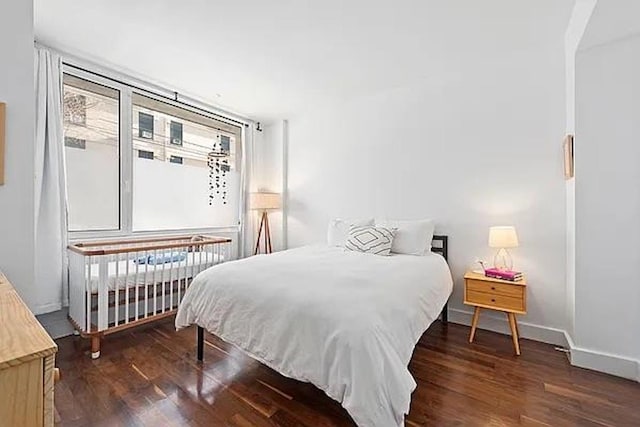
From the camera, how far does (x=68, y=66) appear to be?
8.96 feet

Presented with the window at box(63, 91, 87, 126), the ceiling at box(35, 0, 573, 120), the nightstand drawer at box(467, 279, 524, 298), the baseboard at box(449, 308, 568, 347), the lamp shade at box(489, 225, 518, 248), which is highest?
the ceiling at box(35, 0, 573, 120)

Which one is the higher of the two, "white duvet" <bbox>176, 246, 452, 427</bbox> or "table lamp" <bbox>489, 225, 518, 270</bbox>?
"table lamp" <bbox>489, 225, 518, 270</bbox>

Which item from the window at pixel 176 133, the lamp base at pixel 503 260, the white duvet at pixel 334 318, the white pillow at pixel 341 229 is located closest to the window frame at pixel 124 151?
the window at pixel 176 133

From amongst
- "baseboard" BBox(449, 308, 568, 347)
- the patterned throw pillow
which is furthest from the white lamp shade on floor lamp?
"baseboard" BBox(449, 308, 568, 347)

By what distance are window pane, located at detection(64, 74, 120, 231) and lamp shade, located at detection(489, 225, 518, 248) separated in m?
3.67

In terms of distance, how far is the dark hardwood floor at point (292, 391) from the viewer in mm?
1626

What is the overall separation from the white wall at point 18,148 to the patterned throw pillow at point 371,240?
234 cm

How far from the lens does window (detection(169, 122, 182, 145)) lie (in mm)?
3730

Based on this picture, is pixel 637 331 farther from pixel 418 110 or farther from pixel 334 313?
pixel 418 110

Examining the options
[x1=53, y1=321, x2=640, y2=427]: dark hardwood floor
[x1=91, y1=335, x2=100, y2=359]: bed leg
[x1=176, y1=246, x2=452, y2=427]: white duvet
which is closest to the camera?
[x1=176, y1=246, x2=452, y2=427]: white duvet

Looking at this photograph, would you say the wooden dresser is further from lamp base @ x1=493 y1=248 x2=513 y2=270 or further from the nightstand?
lamp base @ x1=493 y1=248 x2=513 y2=270

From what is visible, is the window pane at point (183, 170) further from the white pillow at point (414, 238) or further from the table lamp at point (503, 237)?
the table lamp at point (503, 237)

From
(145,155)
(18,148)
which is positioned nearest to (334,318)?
(18,148)

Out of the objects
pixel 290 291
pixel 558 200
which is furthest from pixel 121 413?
pixel 558 200
